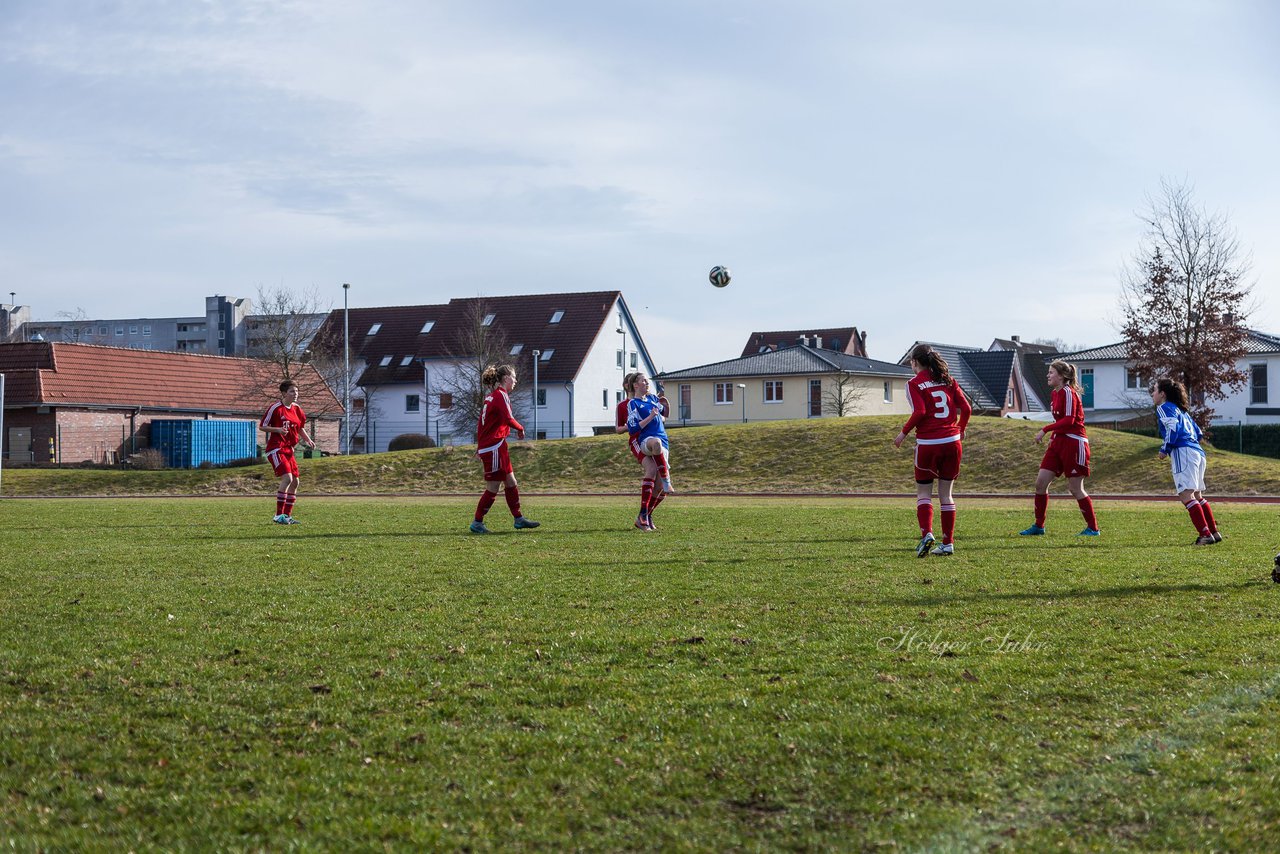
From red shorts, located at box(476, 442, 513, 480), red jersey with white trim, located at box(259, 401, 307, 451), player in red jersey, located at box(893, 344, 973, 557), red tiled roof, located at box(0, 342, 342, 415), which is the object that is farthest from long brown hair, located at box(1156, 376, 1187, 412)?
red tiled roof, located at box(0, 342, 342, 415)

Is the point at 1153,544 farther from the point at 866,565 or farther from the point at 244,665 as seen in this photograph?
the point at 244,665

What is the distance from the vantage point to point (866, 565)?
10.5m

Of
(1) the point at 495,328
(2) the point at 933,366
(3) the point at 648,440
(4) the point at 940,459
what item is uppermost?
(1) the point at 495,328

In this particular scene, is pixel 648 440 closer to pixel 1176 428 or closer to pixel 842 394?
pixel 1176 428

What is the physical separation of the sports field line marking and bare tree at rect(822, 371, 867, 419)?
196 ft

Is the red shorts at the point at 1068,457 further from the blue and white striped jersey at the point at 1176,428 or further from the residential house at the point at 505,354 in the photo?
the residential house at the point at 505,354

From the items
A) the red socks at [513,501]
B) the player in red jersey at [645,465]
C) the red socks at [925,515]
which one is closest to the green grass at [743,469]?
the player in red jersey at [645,465]

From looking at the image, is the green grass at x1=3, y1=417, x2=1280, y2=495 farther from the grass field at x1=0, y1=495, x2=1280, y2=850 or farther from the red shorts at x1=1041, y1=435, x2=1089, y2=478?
the grass field at x1=0, y1=495, x2=1280, y2=850

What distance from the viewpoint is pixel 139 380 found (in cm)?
5250

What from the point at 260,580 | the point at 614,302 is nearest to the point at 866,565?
the point at 260,580

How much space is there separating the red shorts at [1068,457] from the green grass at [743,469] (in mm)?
15020

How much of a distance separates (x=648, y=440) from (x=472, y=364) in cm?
5124

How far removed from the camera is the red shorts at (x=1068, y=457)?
1447cm

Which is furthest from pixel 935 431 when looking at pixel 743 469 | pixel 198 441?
pixel 198 441
